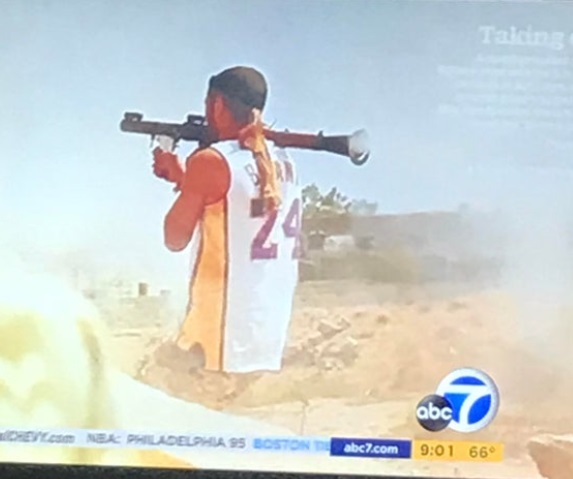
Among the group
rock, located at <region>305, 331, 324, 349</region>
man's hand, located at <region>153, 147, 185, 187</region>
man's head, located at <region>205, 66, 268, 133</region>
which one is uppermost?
man's head, located at <region>205, 66, 268, 133</region>

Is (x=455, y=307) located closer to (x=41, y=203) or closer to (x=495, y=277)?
(x=495, y=277)

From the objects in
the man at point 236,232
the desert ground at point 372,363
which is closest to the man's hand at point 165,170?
the man at point 236,232

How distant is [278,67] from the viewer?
82 centimetres

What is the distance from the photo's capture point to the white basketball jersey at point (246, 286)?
2.65 feet

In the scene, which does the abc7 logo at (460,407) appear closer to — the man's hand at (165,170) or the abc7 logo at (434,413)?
the abc7 logo at (434,413)

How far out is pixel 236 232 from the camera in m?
0.81

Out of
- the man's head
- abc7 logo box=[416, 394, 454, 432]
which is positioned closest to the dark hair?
the man's head

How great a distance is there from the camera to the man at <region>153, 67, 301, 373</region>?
0.81 m

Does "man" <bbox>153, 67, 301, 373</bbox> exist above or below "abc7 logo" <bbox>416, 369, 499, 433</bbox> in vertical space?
above

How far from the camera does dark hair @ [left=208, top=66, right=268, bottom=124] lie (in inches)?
32.2

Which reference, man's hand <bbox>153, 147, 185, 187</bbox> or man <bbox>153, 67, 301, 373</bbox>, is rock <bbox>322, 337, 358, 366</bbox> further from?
man's hand <bbox>153, 147, 185, 187</bbox>

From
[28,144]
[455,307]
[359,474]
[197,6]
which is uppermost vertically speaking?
[197,6]

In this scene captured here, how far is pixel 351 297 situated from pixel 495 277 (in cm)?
11

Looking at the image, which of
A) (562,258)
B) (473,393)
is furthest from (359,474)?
(562,258)
